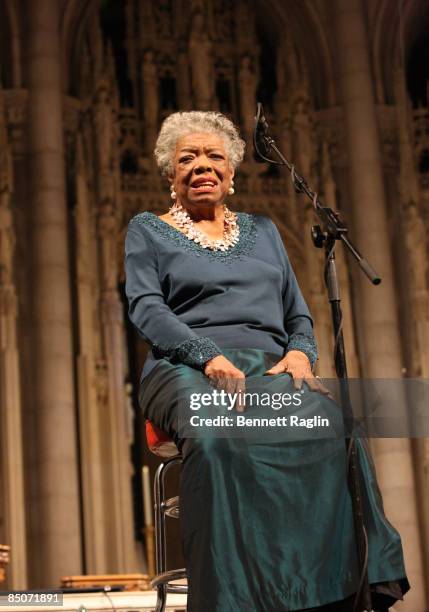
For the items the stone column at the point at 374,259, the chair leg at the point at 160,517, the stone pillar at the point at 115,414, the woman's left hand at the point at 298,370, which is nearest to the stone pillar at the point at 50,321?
the stone pillar at the point at 115,414

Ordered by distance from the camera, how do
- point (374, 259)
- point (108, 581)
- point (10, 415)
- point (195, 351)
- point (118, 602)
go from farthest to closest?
point (374, 259)
point (10, 415)
point (108, 581)
point (118, 602)
point (195, 351)

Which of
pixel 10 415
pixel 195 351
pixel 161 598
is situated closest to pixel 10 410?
pixel 10 415

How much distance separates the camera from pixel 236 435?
114 inches

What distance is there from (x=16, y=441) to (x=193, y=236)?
22.3 ft

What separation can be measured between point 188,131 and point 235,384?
0.91 m

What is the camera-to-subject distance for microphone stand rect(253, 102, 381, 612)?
2795mm

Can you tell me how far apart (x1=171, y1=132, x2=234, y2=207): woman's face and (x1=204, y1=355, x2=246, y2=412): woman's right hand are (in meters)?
0.59

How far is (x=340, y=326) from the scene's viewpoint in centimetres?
310

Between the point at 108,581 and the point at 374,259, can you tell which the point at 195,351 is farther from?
the point at 374,259

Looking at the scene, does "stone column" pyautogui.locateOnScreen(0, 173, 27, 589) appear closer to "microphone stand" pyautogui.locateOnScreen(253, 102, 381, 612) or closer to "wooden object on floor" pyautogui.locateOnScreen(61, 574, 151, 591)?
"wooden object on floor" pyautogui.locateOnScreen(61, 574, 151, 591)

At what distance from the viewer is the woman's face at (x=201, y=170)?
3396 mm

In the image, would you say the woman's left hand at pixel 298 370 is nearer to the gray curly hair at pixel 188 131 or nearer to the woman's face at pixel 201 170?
the woman's face at pixel 201 170

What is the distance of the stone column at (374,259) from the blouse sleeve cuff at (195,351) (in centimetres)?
731

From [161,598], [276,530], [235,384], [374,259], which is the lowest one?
[161,598]
